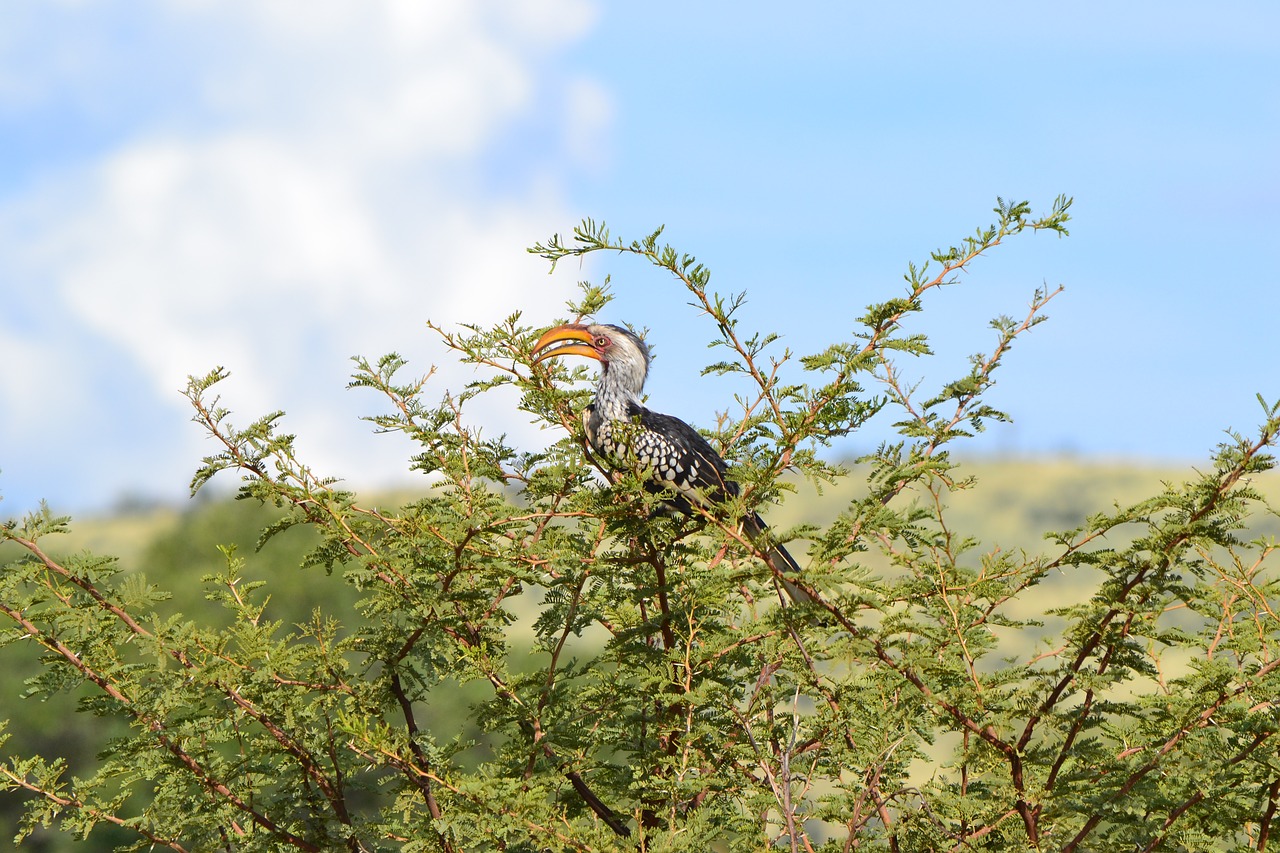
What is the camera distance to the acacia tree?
407 cm

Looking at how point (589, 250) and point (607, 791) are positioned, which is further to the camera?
point (607, 791)

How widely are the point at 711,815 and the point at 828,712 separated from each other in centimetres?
61

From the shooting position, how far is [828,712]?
4.63m

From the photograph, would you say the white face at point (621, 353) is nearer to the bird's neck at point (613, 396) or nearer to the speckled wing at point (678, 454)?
the bird's neck at point (613, 396)

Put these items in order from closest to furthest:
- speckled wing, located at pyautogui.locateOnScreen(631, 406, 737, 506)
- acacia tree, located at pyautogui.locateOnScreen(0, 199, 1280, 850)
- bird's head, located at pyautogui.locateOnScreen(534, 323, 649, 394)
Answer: acacia tree, located at pyautogui.locateOnScreen(0, 199, 1280, 850), speckled wing, located at pyautogui.locateOnScreen(631, 406, 737, 506), bird's head, located at pyautogui.locateOnScreen(534, 323, 649, 394)

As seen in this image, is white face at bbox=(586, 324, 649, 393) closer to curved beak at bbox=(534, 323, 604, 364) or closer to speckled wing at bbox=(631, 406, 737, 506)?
curved beak at bbox=(534, 323, 604, 364)

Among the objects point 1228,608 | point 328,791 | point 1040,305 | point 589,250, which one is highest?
point 1040,305

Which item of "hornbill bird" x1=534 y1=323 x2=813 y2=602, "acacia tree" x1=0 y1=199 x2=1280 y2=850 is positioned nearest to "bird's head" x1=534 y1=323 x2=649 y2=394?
"hornbill bird" x1=534 y1=323 x2=813 y2=602

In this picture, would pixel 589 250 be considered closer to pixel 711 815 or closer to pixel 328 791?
pixel 711 815

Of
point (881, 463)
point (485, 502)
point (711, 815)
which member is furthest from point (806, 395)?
point (711, 815)

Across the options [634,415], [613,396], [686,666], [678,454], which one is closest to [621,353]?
[613,396]

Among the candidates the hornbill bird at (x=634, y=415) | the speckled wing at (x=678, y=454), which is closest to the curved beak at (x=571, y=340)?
the hornbill bird at (x=634, y=415)

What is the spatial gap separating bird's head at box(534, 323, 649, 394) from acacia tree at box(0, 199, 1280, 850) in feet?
5.52

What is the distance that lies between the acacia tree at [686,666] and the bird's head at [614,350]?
66.2 inches
